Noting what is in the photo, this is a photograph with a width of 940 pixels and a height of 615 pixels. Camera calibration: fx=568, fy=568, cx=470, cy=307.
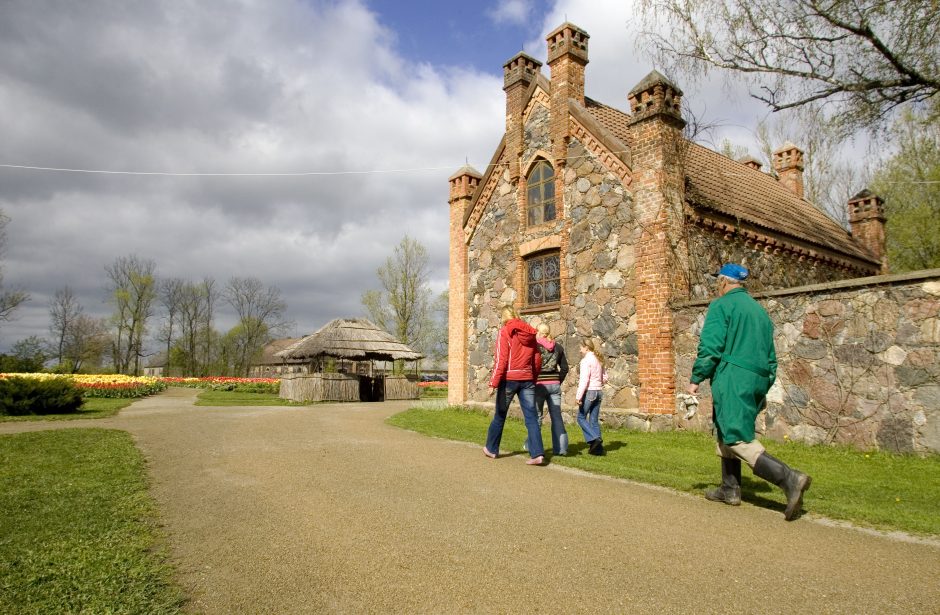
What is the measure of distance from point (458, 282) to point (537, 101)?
5.16 m

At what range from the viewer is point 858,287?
8273mm

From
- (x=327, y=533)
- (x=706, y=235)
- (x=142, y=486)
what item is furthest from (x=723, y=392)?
(x=706, y=235)

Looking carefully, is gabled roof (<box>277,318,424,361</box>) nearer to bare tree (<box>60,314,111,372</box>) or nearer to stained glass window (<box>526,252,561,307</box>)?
stained glass window (<box>526,252,561,307</box>)

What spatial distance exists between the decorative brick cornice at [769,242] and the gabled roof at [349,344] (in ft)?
52.8

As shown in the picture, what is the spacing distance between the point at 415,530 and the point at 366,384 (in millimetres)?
21651

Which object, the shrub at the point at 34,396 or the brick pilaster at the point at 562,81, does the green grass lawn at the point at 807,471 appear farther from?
the shrub at the point at 34,396

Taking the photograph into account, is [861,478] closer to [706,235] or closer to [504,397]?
[504,397]

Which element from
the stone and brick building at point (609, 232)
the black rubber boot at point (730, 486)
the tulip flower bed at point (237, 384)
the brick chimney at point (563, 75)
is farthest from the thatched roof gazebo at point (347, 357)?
the black rubber boot at point (730, 486)

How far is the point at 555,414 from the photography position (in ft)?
25.8

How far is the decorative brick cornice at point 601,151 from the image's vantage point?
11.6 meters

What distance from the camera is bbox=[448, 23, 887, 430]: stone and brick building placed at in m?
10.9

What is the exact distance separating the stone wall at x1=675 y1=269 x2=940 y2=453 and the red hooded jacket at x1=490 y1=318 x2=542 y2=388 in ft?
14.6

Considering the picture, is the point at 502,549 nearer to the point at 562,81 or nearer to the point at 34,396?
the point at 562,81

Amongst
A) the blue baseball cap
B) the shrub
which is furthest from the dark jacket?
the shrub
